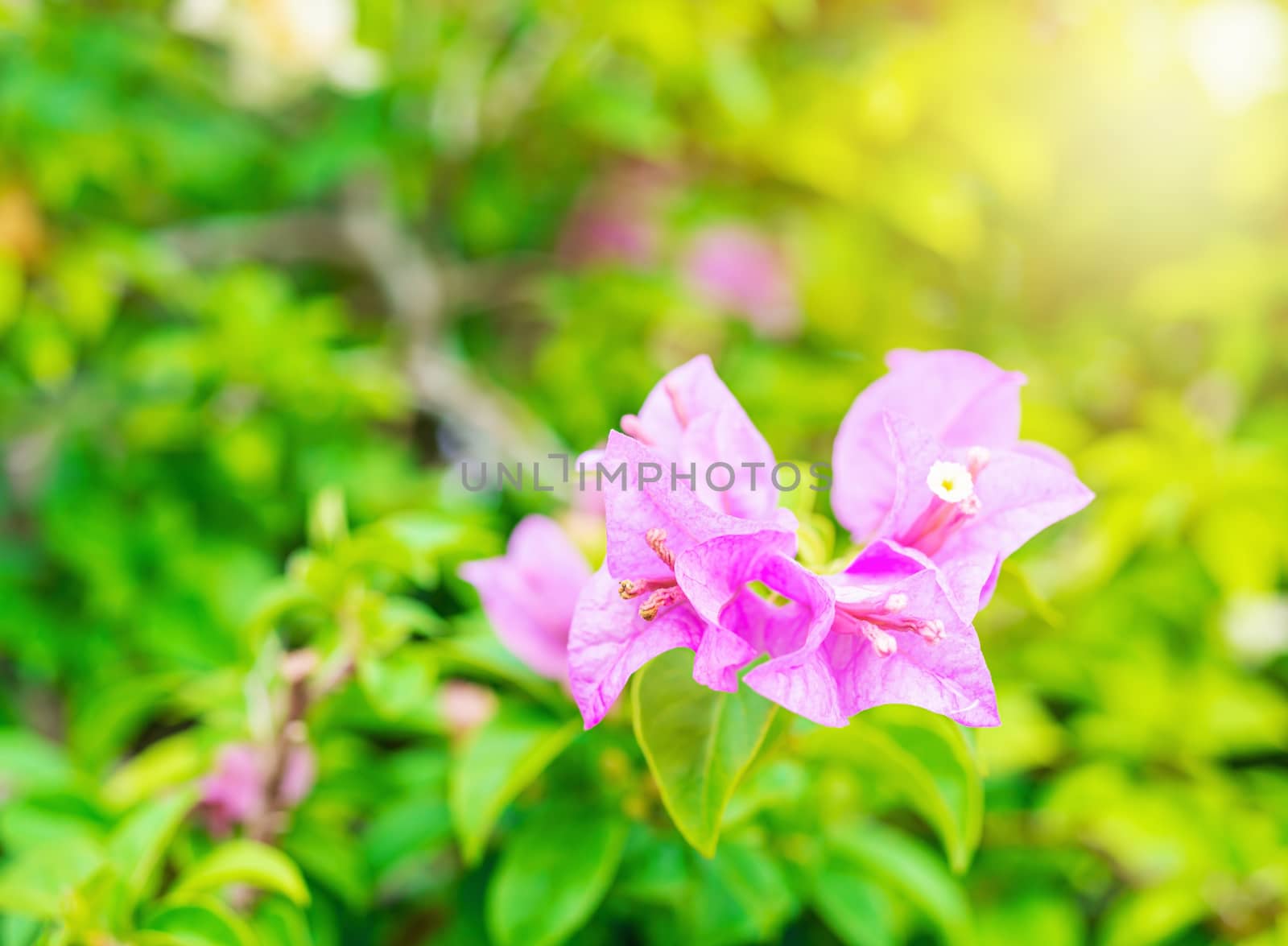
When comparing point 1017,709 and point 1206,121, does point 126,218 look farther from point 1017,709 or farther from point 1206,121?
point 1206,121

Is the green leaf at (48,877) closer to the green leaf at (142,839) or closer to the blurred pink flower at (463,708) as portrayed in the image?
the green leaf at (142,839)

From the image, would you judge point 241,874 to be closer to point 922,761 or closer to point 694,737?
point 694,737

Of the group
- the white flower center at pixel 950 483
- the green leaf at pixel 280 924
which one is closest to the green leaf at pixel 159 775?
the green leaf at pixel 280 924

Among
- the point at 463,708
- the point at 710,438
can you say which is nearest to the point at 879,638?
Answer: the point at 710,438

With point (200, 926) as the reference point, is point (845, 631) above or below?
above

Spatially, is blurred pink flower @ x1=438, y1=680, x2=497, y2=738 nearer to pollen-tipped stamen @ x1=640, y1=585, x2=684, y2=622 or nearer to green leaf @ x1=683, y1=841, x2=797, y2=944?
green leaf @ x1=683, y1=841, x2=797, y2=944

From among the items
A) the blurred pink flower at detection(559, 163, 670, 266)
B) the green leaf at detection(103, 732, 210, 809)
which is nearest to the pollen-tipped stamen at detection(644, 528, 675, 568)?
the green leaf at detection(103, 732, 210, 809)
